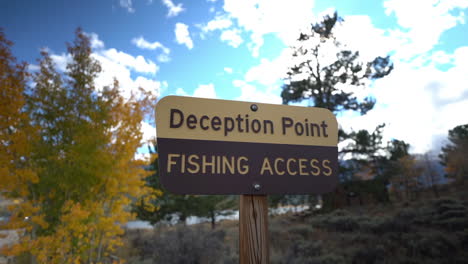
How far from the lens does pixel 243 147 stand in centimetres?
143

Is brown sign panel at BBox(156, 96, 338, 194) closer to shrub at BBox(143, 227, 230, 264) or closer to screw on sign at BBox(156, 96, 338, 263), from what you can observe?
screw on sign at BBox(156, 96, 338, 263)

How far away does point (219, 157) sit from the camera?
1.39m

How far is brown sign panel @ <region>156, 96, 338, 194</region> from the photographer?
134 centimetres

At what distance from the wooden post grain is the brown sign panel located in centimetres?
9

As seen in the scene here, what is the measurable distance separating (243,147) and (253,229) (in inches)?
18.8

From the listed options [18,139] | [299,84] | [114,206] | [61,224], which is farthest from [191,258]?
[299,84]

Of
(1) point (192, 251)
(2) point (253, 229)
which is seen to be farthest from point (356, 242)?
(2) point (253, 229)

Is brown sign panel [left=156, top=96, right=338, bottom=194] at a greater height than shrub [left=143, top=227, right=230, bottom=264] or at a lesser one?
greater

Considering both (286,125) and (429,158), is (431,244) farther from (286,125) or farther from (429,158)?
(429,158)

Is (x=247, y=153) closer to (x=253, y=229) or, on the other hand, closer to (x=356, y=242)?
(x=253, y=229)

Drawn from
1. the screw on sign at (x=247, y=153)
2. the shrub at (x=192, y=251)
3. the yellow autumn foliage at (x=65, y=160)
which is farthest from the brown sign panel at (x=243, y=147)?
the shrub at (x=192, y=251)

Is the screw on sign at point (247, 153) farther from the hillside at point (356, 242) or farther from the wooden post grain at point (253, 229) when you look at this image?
the hillside at point (356, 242)

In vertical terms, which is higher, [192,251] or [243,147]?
[243,147]

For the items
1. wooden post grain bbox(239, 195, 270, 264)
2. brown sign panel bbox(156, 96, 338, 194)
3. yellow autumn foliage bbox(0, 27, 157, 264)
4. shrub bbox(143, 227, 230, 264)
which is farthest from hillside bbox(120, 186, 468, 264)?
brown sign panel bbox(156, 96, 338, 194)
